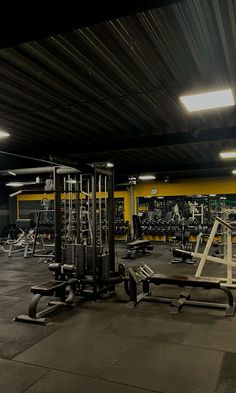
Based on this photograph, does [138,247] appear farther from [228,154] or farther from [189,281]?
[189,281]

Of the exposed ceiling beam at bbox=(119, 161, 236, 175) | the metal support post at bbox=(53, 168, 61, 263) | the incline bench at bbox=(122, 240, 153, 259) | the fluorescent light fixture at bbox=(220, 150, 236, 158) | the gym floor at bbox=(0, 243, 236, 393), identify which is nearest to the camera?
the gym floor at bbox=(0, 243, 236, 393)

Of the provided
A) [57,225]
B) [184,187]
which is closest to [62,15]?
[57,225]

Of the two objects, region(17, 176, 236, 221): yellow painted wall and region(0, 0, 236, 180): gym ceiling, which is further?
region(17, 176, 236, 221): yellow painted wall

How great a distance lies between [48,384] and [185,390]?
1011 mm

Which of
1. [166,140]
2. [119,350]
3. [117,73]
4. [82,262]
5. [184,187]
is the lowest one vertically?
[119,350]

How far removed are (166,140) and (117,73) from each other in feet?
8.30

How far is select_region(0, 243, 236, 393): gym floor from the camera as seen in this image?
7.59ft

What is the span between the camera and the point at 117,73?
304 cm

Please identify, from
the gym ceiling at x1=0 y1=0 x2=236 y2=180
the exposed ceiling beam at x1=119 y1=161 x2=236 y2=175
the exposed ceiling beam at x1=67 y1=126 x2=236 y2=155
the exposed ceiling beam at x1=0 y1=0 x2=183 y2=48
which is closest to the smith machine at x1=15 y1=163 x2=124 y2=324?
the gym ceiling at x1=0 y1=0 x2=236 y2=180

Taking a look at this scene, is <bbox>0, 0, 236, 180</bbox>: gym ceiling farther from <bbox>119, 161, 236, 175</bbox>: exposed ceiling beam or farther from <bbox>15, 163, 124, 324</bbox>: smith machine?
<bbox>119, 161, 236, 175</bbox>: exposed ceiling beam

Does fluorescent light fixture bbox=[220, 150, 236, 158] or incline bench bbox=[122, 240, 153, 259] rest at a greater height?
fluorescent light fixture bbox=[220, 150, 236, 158]

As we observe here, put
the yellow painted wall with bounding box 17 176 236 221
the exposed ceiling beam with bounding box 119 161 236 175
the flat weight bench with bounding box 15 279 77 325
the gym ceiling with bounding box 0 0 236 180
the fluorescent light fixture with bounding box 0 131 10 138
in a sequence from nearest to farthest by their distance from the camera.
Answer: the gym ceiling with bounding box 0 0 236 180 → the flat weight bench with bounding box 15 279 77 325 → the fluorescent light fixture with bounding box 0 131 10 138 → the exposed ceiling beam with bounding box 119 161 236 175 → the yellow painted wall with bounding box 17 176 236 221

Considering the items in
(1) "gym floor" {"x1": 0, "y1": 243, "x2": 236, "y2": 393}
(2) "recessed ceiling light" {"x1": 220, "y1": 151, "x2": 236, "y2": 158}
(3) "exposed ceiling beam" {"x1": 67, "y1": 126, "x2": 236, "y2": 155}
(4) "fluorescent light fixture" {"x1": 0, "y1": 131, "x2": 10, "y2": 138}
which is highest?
(4) "fluorescent light fixture" {"x1": 0, "y1": 131, "x2": 10, "y2": 138}

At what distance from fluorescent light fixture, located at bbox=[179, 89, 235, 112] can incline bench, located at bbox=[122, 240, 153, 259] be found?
5.17m
